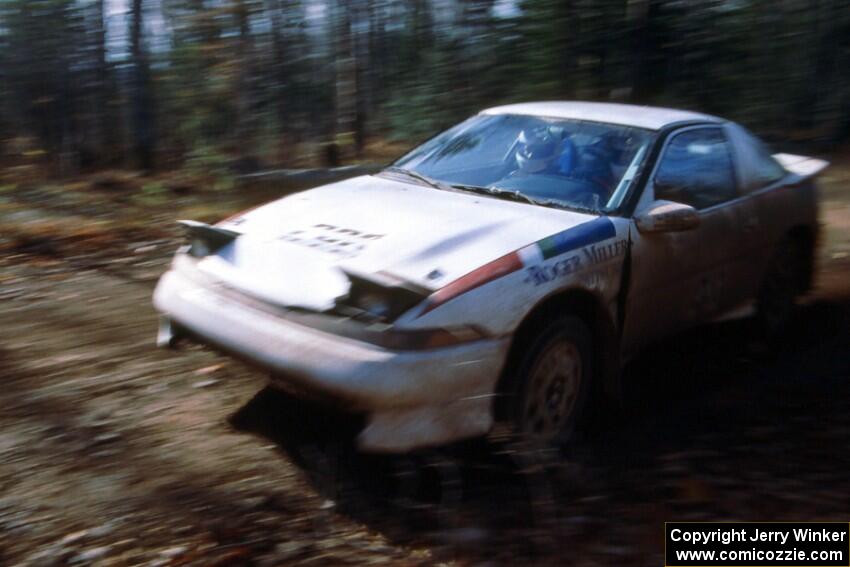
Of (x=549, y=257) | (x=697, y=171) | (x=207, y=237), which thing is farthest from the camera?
(x=697, y=171)

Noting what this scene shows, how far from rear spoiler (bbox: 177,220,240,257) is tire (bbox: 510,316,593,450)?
1506 mm

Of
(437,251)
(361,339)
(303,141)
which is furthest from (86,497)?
(303,141)

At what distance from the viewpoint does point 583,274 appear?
13.1 feet

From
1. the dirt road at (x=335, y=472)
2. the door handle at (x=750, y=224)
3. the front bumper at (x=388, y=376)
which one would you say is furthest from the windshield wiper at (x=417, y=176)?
the door handle at (x=750, y=224)

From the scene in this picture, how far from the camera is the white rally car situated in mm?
3473

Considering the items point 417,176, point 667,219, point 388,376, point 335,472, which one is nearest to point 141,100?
point 417,176

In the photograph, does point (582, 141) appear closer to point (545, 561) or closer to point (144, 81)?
point (545, 561)

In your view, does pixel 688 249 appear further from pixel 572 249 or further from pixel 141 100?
pixel 141 100

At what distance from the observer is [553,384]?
13.0 feet

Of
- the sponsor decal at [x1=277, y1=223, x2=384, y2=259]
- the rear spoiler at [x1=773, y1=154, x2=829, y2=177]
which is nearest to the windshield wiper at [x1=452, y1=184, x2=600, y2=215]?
the sponsor decal at [x1=277, y1=223, x2=384, y2=259]

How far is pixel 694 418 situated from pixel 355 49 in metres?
7.96

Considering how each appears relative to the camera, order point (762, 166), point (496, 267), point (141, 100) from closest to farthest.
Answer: point (496, 267), point (762, 166), point (141, 100)

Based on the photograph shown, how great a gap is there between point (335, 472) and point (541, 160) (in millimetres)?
2053

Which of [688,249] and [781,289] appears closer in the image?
[688,249]
